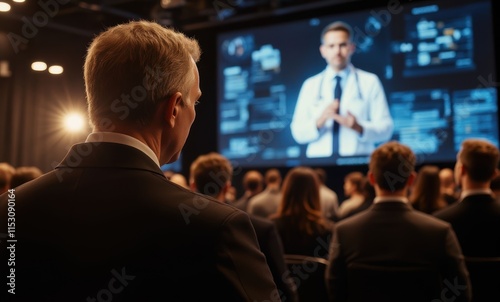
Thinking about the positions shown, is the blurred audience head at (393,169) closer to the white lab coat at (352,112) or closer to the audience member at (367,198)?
the audience member at (367,198)

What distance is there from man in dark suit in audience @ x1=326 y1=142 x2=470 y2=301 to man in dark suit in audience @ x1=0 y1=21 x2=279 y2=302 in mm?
1414

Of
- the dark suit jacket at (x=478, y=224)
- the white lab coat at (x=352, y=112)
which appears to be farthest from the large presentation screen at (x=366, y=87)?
the dark suit jacket at (x=478, y=224)

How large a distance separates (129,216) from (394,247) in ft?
5.49

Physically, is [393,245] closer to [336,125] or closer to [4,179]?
[4,179]

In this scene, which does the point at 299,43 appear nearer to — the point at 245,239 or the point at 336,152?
the point at 336,152

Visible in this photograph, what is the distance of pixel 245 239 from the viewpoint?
87 centimetres

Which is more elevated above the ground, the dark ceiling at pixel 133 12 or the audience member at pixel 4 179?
the dark ceiling at pixel 133 12

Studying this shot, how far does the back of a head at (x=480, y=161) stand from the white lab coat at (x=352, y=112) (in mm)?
3641

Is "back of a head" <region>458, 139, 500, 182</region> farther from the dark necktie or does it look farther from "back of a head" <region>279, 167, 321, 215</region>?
the dark necktie

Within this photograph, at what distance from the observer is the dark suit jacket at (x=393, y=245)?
2242 mm

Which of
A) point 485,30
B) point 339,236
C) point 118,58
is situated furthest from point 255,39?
point 118,58

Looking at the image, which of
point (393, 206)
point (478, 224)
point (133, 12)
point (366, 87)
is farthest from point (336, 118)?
point (393, 206)

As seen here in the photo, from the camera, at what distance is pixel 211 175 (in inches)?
114

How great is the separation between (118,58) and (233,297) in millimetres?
469
